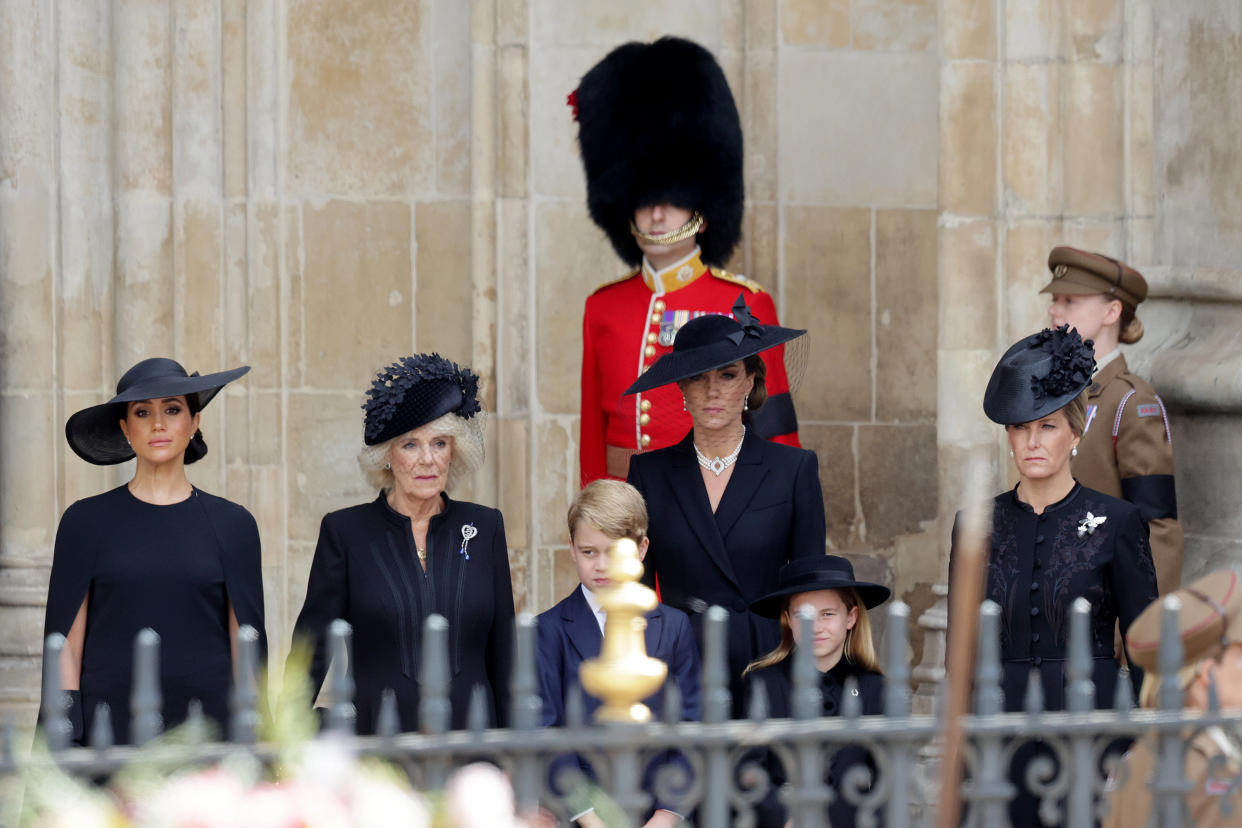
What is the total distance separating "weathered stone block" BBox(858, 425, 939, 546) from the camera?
21.4ft

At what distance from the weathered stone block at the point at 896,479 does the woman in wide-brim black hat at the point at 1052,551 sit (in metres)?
2.31

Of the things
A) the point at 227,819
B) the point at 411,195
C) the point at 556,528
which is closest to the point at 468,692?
the point at 227,819

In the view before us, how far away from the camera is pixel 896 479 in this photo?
652 cm

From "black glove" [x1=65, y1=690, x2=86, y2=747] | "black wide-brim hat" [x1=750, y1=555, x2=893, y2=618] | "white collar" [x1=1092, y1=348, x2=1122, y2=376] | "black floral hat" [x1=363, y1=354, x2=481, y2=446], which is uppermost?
"white collar" [x1=1092, y1=348, x2=1122, y2=376]

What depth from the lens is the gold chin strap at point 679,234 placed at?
5.29m

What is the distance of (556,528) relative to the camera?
21.2 feet

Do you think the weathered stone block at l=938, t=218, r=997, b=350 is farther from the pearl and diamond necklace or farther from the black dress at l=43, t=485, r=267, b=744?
the black dress at l=43, t=485, r=267, b=744

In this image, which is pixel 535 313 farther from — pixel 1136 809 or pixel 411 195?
pixel 1136 809

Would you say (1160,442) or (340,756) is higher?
(1160,442)

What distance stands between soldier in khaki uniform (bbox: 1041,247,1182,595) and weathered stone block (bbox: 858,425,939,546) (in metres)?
1.52

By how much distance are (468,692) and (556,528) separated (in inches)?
93.8

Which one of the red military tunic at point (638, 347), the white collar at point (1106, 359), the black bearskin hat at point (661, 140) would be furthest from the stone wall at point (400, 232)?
the white collar at point (1106, 359)

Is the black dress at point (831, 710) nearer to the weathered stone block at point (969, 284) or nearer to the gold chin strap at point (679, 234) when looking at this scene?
the gold chin strap at point (679, 234)

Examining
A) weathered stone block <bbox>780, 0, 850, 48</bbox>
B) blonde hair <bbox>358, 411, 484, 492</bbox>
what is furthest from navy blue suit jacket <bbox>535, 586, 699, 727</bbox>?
weathered stone block <bbox>780, 0, 850, 48</bbox>
